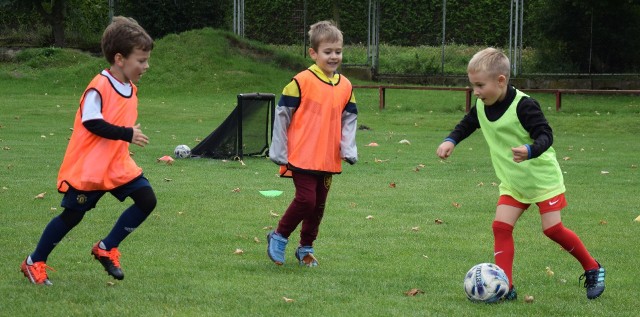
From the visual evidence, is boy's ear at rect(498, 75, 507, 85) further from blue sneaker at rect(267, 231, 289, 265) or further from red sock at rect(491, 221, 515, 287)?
blue sneaker at rect(267, 231, 289, 265)

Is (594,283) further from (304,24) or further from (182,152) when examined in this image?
(304,24)

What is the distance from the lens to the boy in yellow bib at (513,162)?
630cm

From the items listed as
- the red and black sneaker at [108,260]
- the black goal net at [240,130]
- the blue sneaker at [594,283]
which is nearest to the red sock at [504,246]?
the blue sneaker at [594,283]

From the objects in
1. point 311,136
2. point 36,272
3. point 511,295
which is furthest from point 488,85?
point 36,272

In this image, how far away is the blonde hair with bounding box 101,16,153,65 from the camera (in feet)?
21.3

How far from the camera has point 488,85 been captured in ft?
20.7

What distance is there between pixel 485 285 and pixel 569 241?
28.3 inches

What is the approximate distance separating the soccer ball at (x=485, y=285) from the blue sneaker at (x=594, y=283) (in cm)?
57

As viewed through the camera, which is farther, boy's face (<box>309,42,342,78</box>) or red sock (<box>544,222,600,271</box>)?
boy's face (<box>309,42,342,78</box>)

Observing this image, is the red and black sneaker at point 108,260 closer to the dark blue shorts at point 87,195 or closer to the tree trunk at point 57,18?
the dark blue shorts at point 87,195

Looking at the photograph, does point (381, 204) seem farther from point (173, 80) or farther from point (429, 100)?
point (173, 80)

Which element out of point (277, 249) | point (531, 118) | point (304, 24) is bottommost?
point (277, 249)

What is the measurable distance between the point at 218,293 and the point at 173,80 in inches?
1041

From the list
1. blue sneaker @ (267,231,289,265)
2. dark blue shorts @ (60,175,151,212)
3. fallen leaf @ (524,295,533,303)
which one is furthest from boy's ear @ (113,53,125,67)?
fallen leaf @ (524,295,533,303)
